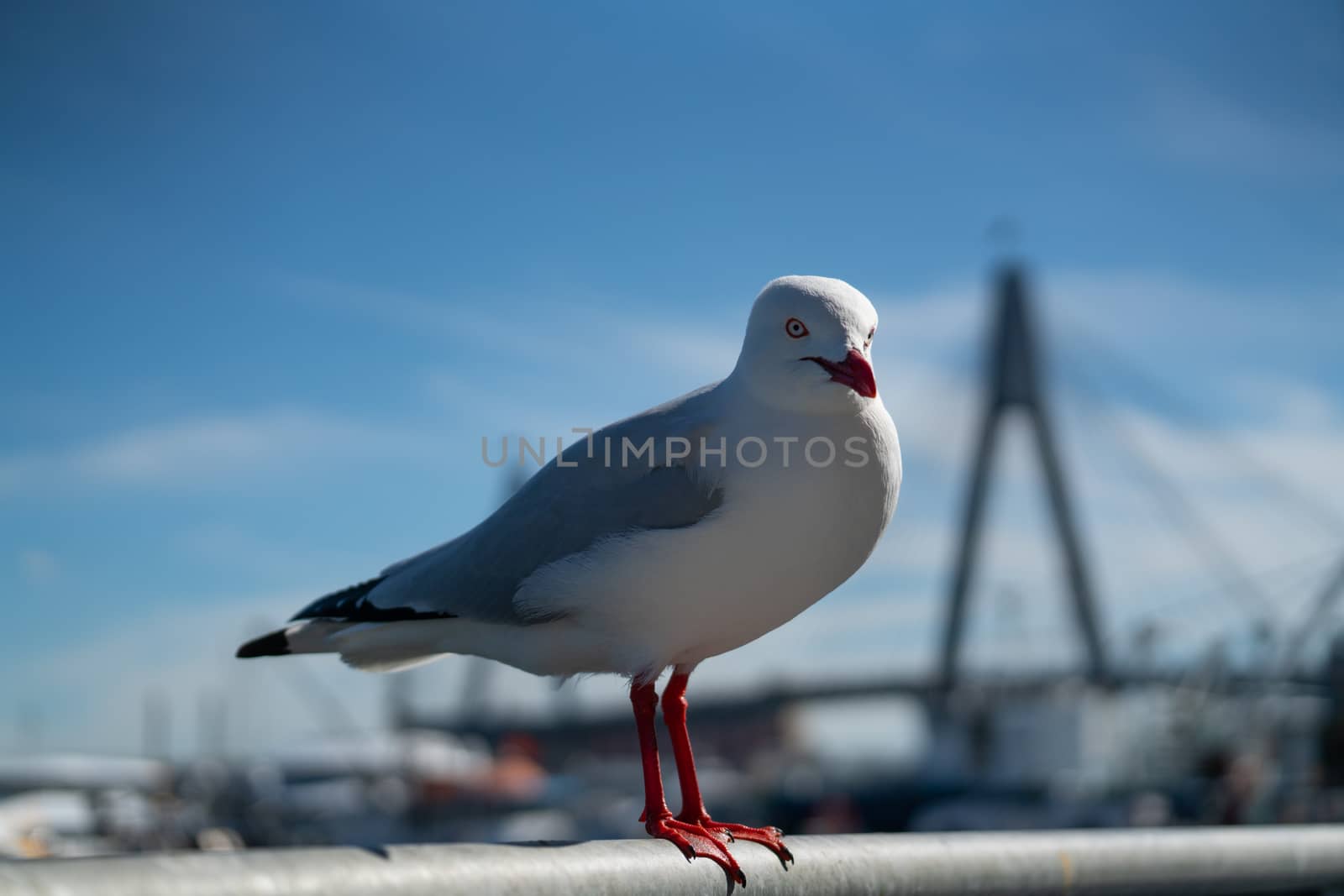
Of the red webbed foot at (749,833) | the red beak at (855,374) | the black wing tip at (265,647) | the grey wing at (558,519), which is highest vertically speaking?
the red beak at (855,374)

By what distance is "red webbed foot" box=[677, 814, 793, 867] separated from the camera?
5.29 feet

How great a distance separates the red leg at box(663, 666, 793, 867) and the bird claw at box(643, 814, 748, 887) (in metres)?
0.05

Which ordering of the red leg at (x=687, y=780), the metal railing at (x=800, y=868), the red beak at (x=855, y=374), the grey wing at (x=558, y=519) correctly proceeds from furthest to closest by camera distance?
the grey wing at (x=558, y=519) → the red beak at (x=855, y=374) → the red leg at (x=687, y=780) → the metal railing at (x=800, y=868)

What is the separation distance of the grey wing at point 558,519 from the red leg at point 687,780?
29cm

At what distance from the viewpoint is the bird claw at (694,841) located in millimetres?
1599

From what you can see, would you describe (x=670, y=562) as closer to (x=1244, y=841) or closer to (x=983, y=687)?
(x=1244, y=841)

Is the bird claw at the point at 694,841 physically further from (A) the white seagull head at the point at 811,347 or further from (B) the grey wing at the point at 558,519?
(A) the white seagull head at the point at 811,347

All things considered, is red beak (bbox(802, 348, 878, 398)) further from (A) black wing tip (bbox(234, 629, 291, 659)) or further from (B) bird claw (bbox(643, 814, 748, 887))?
(A) black wing tip (bbox(234, 629, 291, 659))

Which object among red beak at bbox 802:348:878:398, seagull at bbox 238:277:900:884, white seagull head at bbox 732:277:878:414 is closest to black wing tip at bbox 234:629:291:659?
seagull at bbox 238:277:900:884

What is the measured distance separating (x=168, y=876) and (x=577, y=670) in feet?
4.16

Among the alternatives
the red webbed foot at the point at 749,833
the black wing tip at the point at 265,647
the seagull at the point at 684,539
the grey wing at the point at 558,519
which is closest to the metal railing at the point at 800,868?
the red webbed foot at the point at 749,833

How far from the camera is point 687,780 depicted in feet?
7.20

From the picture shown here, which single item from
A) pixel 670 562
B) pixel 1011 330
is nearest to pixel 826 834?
pixel 670 562

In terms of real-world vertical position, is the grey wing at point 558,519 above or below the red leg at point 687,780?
above
